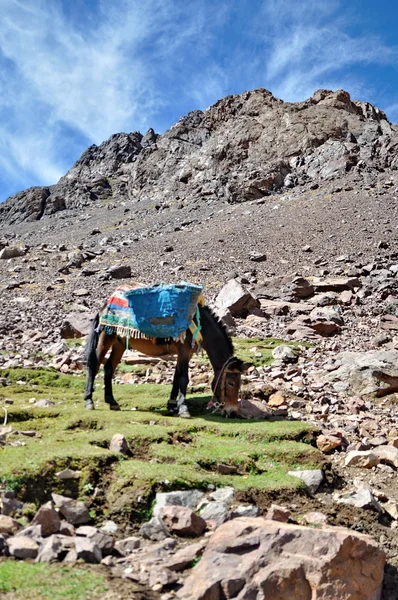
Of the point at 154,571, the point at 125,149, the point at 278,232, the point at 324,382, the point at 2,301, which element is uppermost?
the point at 125,149

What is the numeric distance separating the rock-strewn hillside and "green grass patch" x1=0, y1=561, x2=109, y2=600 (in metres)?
52.7

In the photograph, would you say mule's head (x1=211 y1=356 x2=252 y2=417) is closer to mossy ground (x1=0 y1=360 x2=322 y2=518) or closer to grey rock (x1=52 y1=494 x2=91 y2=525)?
mossy ground (x1=0 y1=360 x2=322 y2=518)

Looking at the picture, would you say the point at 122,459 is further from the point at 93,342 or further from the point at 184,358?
the point at 93,342

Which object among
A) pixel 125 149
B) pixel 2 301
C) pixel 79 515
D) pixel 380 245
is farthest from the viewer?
pixel 125 149

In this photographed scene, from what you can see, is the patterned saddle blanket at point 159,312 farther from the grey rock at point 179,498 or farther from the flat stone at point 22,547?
the flat stone at point 22,547

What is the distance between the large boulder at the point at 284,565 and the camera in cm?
345

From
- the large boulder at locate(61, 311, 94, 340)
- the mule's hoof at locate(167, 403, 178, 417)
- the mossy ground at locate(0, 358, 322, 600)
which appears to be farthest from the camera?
the large boulder at locate(61, 311, 94, 340)

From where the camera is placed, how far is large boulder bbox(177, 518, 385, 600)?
3451mm

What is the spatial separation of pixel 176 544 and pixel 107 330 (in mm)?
5139

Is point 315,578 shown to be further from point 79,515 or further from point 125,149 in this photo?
point 125,149

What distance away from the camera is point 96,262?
107 ft

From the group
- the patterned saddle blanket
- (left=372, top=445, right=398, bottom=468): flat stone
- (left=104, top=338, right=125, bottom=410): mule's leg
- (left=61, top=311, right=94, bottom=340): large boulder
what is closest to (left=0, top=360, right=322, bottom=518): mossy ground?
(left=104, top=338, right=125, bottom=410): mule's leg

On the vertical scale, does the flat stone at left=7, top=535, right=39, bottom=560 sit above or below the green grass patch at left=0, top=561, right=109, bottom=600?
above

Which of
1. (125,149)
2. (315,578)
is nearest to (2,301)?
(315,578)
